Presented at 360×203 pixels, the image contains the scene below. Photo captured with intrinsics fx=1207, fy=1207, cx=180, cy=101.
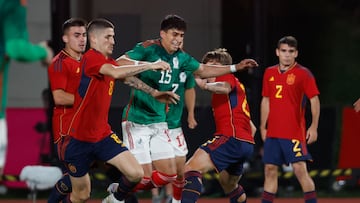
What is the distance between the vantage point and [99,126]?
11.5 meters

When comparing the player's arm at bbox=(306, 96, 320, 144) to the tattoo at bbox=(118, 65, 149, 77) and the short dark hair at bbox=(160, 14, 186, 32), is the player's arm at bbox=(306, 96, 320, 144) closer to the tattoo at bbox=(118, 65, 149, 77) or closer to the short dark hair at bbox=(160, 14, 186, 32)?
the short dark hair at bbox=(160, 14, 186, 32)

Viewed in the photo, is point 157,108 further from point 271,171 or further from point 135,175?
point 271,171

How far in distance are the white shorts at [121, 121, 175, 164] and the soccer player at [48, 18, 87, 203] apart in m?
0.68

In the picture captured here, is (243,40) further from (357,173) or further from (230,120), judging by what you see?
(230,120)

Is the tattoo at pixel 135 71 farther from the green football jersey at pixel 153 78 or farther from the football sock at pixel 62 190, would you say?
the football sock at pixel 62 190

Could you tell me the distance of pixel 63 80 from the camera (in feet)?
41.3

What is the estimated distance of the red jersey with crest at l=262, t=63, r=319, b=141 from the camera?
13500mm

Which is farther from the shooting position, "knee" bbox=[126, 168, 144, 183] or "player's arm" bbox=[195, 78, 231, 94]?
"player's arm" bbox=[195, 78, 231, 94]

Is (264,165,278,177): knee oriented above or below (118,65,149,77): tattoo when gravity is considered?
below

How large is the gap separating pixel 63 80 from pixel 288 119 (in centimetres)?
263

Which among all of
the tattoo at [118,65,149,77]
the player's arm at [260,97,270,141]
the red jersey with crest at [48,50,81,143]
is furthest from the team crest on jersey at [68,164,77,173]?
the player's arm at [260,97,270,141]

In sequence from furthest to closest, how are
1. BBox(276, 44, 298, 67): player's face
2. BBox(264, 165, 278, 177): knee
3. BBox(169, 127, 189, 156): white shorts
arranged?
BBox(276, 44, 298, 67): player's face → BBox(264, 165, 278, 177): knee → BBox(169, 127, 189, 156): white shorts

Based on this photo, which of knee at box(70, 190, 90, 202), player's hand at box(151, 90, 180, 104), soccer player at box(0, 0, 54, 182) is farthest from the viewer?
knee at box(70, 190, 90, 202)

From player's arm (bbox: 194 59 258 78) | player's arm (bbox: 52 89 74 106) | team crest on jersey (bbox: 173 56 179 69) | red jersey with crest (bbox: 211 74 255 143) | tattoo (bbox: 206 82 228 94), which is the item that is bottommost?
red jersey with crest (bbox: 211 74 255 143)
